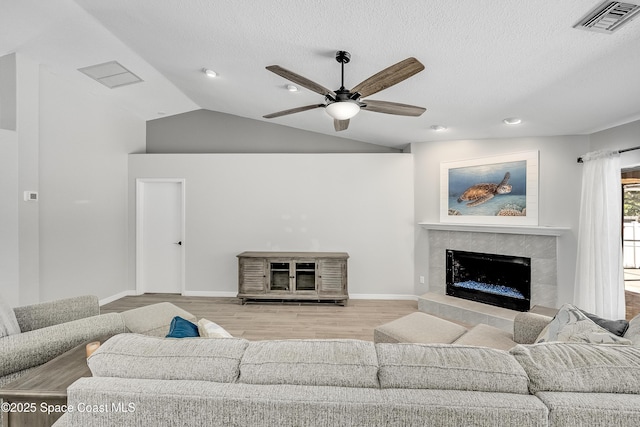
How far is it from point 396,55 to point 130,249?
476cm

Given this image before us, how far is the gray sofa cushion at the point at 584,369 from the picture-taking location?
0.98 m

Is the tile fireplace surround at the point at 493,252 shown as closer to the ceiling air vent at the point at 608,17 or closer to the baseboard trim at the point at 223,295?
the baseboard trim at the point at 223,295

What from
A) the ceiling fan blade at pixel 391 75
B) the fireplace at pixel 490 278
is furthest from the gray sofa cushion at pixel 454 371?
the fireplace at pixel 490 278

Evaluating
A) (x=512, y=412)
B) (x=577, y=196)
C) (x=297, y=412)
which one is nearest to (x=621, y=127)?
(x=577, y=196)

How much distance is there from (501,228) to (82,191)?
5.62 meters

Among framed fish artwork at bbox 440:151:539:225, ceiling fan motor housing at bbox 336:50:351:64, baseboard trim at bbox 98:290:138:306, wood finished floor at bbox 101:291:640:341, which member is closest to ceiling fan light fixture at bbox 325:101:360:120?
ceiling fan motor housing at bbox 336:50:351:64

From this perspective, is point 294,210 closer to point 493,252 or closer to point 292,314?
point 292,314

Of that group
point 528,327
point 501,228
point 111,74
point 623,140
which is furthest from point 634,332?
point 111,74

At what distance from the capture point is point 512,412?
0.91 m

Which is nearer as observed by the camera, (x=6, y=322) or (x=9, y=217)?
(x=6, y=322)

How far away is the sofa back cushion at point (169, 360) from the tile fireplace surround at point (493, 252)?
10.9 feet

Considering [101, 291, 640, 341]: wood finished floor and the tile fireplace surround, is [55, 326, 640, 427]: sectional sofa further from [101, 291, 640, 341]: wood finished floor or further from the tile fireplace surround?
the tile fireplace surround

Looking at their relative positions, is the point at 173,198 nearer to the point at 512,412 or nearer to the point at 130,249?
the point at 130,249

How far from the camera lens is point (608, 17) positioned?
5.23 feet
